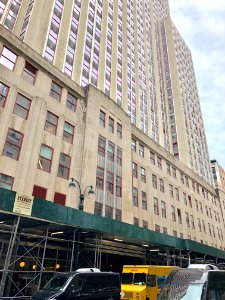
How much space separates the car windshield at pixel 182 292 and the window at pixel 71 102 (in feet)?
69.3

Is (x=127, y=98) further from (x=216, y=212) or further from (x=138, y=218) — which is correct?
(x=216, y=212)

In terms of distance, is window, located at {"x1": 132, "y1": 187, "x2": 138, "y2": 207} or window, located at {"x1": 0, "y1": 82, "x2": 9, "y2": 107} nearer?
window, located at {"x1": 0, "y1": 82, "x2": 9, "y2": 107}

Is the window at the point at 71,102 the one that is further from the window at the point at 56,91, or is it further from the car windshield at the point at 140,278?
the car windshield at the point at 140,278

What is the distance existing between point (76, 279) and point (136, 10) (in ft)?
243

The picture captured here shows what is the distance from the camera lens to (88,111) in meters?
28.5

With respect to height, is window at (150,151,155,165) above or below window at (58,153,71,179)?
above

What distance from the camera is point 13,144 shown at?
21.1 metres

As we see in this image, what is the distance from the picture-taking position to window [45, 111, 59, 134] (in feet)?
80.6

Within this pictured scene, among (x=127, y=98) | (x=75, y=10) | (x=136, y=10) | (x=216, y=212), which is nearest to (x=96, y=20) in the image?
(x=75, y=10)

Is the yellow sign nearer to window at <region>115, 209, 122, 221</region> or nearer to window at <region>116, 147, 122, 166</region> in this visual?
window at <region>115, 209, 122, 221</region>

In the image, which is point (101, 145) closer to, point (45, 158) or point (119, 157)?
point (119, 157)

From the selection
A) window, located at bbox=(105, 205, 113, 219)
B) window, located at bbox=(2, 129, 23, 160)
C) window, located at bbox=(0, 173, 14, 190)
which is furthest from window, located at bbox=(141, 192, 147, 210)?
window, located at bbox=(0, 173, 14, 190)

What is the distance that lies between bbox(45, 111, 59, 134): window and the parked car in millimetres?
17259

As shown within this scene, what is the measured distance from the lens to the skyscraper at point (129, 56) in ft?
125
